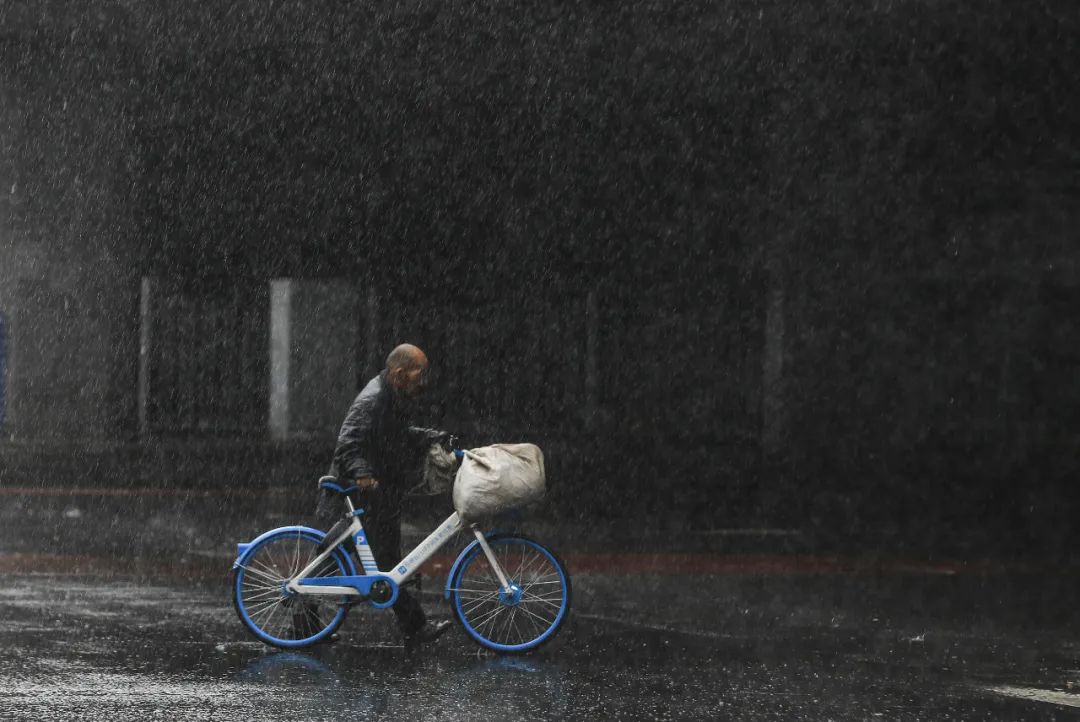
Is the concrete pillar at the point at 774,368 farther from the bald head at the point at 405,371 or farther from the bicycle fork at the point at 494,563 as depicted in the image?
the bicycle fork at the point at 494,563

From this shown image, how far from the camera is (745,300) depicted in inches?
912

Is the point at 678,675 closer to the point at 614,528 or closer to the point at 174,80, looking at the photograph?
the point at 614,528

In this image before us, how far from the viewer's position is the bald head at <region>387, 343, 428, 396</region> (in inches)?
302

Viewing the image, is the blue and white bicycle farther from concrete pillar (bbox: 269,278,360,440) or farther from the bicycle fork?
concrete pillar (bbox: 269,278,360,440)

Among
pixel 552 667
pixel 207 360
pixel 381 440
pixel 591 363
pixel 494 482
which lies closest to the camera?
pixel 552 667

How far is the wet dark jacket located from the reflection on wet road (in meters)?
0.94

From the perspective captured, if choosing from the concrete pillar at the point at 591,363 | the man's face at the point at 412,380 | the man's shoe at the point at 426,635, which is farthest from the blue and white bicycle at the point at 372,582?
the concrete pillar at the point at 591,363

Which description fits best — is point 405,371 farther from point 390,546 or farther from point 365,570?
point 365,570

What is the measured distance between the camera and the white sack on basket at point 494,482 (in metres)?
7.34

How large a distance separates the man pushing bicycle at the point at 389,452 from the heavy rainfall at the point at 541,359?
2 centimetres

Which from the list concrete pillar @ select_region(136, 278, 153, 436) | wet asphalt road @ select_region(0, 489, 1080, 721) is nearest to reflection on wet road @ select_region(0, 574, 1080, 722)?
wet asphalt road @ select_region(0, 489, 1080, 721)

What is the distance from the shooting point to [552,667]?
7.21m

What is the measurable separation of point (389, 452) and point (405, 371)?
0.45m

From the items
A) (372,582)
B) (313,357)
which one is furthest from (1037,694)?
(313,357)
